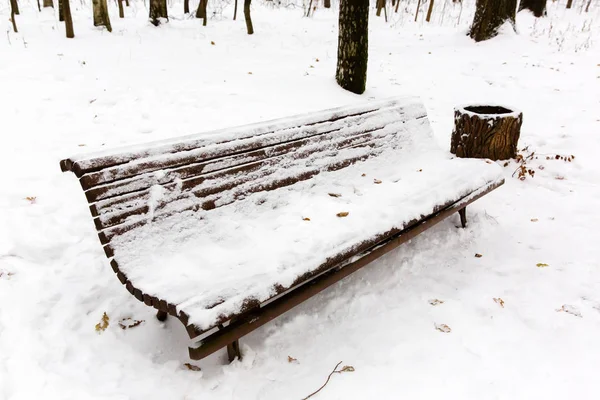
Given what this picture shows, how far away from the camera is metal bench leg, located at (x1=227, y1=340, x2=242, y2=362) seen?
7.09ft

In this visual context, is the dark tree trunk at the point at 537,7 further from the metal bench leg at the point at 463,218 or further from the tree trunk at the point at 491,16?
the metal bench leg at the point at 463,218

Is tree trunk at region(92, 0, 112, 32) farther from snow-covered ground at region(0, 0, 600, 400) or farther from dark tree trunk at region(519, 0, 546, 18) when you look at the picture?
dark tree trunk at region(519, 0, 546, 18)

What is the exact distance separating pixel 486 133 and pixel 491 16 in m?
6.71

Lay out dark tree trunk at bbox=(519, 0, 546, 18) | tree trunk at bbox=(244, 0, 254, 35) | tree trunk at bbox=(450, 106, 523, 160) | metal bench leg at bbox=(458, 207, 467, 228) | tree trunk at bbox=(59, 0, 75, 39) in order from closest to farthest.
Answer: metal bench leg at bbox=(458, 207, 467, 228)
tree trunk at bbox=(450, 106, 523, 160)
tree trunk at bbox=(59, 0, 75, 39)
tree trunk at bbox=(244, 0, 254, 35)
dark tree trunk at bbox=(519, 0, 546, 18)

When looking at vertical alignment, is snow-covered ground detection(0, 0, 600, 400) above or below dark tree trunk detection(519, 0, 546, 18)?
below

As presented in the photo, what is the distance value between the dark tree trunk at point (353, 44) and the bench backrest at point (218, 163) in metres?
2.92

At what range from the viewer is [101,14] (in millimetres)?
8844

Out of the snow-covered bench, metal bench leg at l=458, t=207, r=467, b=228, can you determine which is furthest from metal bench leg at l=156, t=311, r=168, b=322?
metal bench leg at l=458, t=207, r=467, b=228

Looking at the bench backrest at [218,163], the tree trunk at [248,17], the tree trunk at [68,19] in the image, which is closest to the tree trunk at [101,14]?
the tree trunk at [68,19]

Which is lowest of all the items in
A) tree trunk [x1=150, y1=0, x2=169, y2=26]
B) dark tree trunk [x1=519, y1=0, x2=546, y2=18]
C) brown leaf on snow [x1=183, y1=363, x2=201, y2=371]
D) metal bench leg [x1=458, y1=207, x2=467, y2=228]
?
brown leaf on snow [x1=183, y1=363, x2=201, y2=371]

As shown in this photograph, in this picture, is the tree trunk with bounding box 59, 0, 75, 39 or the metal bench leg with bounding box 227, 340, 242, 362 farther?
the tree trunk with bounding box 59, 0, 75, 39

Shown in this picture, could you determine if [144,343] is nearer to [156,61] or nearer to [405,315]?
[405,315]

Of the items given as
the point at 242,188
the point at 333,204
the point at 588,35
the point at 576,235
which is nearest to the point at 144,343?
the point at 242,188

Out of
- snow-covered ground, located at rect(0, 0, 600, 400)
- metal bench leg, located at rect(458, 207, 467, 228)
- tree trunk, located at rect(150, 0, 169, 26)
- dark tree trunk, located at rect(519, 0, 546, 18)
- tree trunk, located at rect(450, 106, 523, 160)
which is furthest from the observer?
dark tree trunk, located at rect(519, 0, 546, 18)
